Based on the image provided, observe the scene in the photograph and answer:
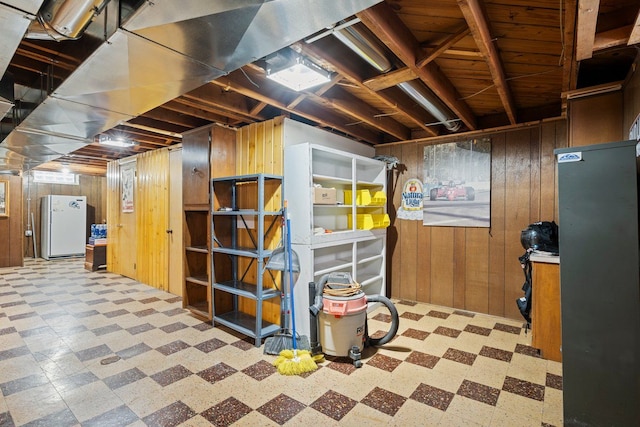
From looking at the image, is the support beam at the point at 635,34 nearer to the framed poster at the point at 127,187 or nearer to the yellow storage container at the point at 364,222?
the yellow storage container at the point at 364,222

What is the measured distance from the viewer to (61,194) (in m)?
9.13

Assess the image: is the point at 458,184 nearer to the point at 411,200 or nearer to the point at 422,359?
the point at 411,200

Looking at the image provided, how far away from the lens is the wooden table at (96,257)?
22.1 feet

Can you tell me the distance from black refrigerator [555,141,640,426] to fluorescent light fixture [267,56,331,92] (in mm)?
1693

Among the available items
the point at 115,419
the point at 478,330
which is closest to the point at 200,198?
the point at 115,419

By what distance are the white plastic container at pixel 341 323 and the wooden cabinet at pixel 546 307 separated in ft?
5.39

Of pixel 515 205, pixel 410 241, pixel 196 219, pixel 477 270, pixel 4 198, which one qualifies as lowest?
pixel 477 270

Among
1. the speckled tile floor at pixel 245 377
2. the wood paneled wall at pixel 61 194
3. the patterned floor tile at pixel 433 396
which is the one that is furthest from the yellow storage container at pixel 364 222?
the wood paneled wall at pixel 61 194

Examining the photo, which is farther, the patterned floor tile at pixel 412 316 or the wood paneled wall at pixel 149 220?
the wood paneled wall at pixel 149 220

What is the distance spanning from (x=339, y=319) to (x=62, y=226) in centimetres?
926

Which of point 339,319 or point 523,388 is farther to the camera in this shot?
point 339,319

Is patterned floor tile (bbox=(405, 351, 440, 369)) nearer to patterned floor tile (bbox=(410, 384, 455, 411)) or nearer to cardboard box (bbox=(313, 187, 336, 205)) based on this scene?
patterned floor tile (bbox=(410, 384, 455, 411))

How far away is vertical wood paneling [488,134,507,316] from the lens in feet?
12.7

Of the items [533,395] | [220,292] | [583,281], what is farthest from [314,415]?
[220,292]
